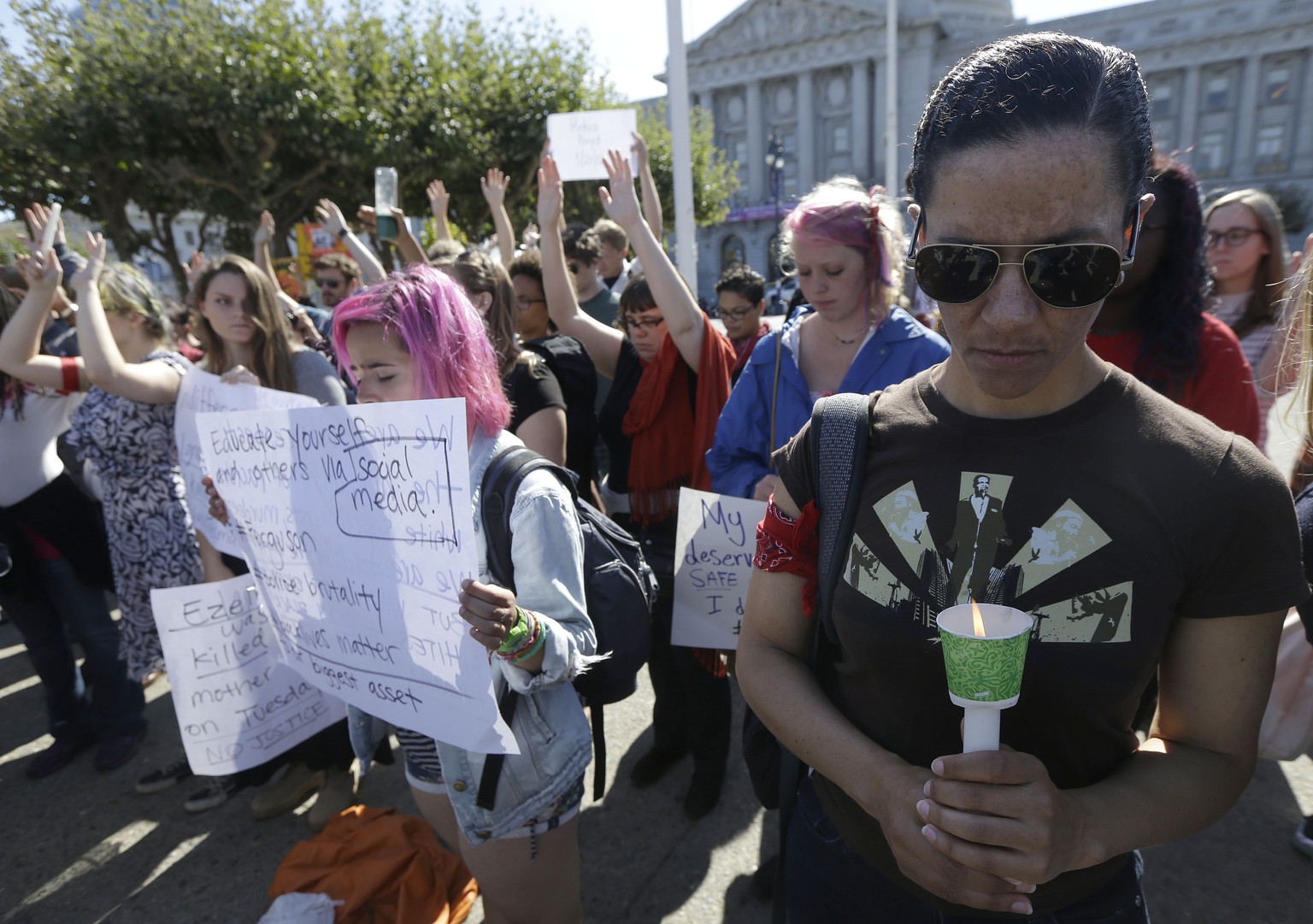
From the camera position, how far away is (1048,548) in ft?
3.23

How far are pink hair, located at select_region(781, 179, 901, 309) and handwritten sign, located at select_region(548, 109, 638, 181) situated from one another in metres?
2.35

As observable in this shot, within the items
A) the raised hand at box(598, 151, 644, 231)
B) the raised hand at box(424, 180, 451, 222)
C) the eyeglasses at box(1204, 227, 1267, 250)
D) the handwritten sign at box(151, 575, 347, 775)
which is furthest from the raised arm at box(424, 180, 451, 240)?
the eyeglasses at box(1204, 227, 1267, 250)

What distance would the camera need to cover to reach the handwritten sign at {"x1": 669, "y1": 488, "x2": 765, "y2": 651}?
2.34 metres

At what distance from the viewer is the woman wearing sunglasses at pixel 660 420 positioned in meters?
2.74

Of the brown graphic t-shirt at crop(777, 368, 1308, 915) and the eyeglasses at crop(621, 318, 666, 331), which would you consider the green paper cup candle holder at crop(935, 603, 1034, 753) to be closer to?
the brown graphic t-shirt at crop(777, 368, 1308, 915)

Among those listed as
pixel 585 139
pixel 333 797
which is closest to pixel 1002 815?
pixel 333 797

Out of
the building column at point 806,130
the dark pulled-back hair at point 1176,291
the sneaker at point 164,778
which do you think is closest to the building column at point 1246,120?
the building column at point 806,130

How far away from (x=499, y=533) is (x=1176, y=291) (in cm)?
208

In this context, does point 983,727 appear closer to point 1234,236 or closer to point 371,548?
point 371,548

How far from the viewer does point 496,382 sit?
1.82 m

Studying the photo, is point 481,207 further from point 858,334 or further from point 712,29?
point 712,29

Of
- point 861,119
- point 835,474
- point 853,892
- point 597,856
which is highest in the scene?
point 861,119

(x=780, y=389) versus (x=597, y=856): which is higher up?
→ (x=780, y=389)

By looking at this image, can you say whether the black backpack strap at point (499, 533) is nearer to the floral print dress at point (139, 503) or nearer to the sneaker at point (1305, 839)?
the floral print dress at point (139, 503)
